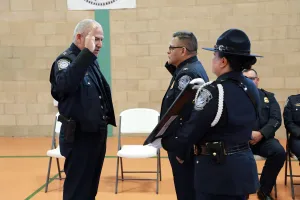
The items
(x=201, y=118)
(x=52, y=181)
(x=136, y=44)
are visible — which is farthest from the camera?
(x=136, y=44)

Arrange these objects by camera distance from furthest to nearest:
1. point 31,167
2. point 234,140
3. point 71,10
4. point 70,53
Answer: point 71,10
point 31,167
point 70,53
point 234,140

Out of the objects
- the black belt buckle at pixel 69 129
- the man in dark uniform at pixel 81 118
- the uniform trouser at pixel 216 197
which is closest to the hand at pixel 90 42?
the man in dark uniform at pixel 81 118

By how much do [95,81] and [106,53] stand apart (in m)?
4.37

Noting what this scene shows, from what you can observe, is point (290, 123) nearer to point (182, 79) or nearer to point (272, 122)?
point (272, 122)

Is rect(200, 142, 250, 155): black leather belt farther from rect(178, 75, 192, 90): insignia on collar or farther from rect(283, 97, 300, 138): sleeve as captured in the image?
rect(283, 97, 300, 138): sleeve

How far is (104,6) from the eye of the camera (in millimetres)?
6707

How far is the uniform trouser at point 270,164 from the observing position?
12.1 ft

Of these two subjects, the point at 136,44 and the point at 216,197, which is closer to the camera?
the point at 216,197

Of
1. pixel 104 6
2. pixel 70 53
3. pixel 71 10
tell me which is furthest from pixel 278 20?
pixel 70 53

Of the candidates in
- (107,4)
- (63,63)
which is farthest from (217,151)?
(107,4)

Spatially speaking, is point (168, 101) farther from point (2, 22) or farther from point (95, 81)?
point (2, 22)

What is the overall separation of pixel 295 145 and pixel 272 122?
34 cm

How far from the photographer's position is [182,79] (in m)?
2.57

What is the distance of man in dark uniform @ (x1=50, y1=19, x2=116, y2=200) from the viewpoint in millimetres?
2404
